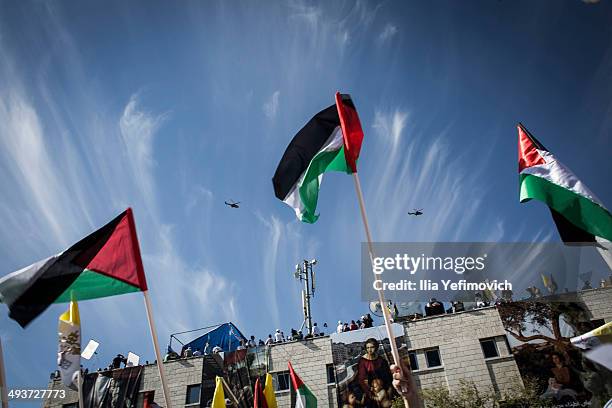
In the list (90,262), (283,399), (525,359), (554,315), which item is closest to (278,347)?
(283,399)

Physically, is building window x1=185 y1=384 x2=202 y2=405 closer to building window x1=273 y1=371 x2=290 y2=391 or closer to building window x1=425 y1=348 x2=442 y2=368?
building window x1=273 y1=371 x2=290 y2=391

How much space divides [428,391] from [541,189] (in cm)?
1825

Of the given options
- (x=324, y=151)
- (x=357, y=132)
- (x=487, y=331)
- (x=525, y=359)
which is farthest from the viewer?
(x=487, y=331)

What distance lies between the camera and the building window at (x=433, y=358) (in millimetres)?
24125

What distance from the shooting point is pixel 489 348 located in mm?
23453

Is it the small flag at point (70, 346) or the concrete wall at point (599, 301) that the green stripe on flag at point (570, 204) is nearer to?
the small flag at point (70, 346)

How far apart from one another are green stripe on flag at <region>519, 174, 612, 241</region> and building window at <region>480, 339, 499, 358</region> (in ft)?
61.3

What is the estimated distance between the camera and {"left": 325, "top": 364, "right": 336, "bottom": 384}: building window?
25.5 m

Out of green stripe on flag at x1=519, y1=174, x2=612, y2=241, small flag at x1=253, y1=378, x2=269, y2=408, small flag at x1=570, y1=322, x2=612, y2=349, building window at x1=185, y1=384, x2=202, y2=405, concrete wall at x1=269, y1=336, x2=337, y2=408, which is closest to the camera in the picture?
small flag at x1=570, y1=322, x2=612, y2=349

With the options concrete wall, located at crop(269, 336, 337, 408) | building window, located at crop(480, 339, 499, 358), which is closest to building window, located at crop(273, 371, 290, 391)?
concrete wall, located at crop(269, 336, 337, 408)

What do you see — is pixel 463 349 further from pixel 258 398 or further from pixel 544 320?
pixel 258 398

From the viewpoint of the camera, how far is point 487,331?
2380 centimetres

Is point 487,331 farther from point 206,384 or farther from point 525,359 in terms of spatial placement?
point 206,384

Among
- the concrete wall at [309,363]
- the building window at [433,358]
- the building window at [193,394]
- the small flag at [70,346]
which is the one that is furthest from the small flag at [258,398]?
the building window at [193,394]
